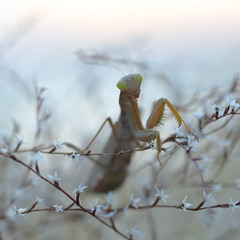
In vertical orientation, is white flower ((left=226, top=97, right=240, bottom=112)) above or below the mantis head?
below

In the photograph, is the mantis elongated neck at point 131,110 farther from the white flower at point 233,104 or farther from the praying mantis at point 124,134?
the white flower at point 233,104

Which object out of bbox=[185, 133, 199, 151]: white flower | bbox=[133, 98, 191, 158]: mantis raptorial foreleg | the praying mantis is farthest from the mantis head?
bbox=[185, 133, 199, 151]: white flower

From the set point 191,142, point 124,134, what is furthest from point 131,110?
point 191,142

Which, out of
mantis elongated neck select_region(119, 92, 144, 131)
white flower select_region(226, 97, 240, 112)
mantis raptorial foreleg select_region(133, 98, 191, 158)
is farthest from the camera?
mantis elongated neck select_region(119, 92, 144, 131)

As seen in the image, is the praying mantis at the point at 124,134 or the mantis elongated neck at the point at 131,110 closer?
the praying mantis at the point at 124,134

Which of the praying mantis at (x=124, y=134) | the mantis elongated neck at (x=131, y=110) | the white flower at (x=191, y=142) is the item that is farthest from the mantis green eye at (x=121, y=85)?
the white flower at (x=191, y=142)

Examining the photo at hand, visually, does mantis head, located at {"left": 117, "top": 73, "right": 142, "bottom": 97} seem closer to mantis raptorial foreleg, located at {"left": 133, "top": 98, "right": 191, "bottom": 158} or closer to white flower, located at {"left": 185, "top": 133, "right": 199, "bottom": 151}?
mantis raptorial foreleg, located at {"left": 133, "top": 98, "right": 191, "bottom": 158}

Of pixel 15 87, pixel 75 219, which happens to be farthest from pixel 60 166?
pixel 15 87

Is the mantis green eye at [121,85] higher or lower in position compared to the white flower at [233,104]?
higher

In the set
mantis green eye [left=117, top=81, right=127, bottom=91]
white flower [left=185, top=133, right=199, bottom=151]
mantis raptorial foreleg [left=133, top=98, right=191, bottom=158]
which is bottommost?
white flower [left=185, top=133, right=199, bottom=151]
